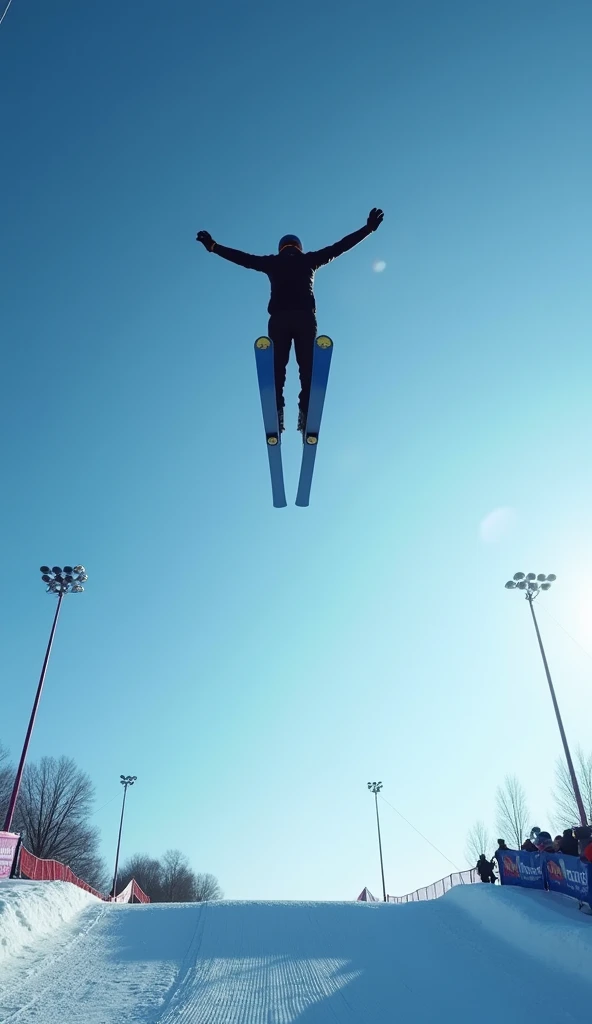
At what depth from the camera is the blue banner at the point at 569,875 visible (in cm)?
823

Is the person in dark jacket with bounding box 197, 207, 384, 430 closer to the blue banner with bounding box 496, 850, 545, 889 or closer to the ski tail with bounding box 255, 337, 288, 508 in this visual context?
the ski tail with bounding box 255, 337, 288, 508

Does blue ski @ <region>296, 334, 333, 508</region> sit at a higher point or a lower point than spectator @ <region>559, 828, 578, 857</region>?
higher

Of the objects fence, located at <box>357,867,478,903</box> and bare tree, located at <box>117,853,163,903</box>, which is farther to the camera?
bare tree, located at <box>117,853,163,903</box>

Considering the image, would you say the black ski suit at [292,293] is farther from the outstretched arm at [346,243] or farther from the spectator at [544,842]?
the spectator at [544,842]

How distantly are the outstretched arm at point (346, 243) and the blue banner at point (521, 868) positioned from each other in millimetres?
10073

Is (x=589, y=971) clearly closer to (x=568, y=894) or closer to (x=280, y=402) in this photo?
(x=568, y=894)

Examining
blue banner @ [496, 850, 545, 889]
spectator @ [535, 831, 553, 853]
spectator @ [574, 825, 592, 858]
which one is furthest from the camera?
spectator @ [535, 831, 553, 853]

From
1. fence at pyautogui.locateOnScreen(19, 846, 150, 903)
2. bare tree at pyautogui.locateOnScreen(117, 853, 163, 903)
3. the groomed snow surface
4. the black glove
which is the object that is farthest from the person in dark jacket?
bare tree at pyautogui.locateOnScreen(117, 853, 163, 903)

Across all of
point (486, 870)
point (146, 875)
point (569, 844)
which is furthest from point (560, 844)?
point (146, 875)

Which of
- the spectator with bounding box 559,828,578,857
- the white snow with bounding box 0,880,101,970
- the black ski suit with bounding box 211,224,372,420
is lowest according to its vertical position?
the white snow with bounding box 0,880,101,970

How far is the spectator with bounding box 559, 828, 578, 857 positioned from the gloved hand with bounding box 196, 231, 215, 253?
1047cm

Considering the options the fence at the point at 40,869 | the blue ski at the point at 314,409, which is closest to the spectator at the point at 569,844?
the blue ski at the point at 314,409

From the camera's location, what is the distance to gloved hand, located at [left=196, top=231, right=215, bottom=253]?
22.0ft

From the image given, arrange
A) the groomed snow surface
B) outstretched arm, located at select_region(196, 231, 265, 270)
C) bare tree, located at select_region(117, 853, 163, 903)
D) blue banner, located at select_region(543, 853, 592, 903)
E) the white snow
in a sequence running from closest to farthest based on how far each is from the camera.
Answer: the groomed snow surface → outstretched arm, located at select_region(196, 231, 265, 270) → the white snow → blue banner, located at select_region(543, 853, 592, 903) → bare tree, located at select_region(117, 853, 163, 903)
